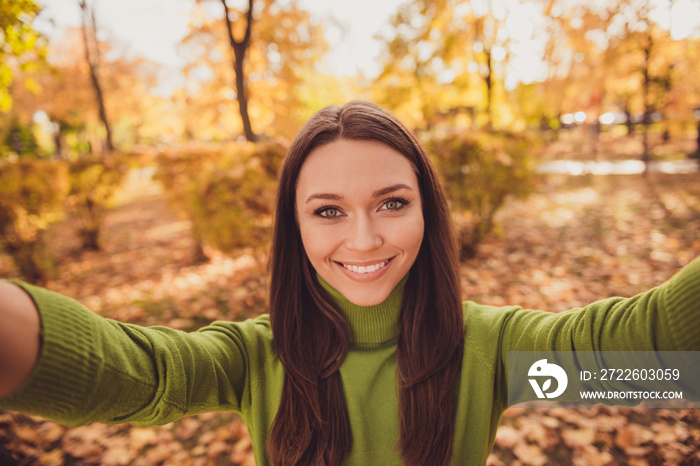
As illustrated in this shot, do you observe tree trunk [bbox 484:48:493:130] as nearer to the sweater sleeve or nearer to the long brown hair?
the long brown hair

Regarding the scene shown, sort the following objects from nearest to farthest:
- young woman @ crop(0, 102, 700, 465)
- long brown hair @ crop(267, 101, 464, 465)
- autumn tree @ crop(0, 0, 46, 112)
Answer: young woman @ crop(0, 102, 700, 465) < long brown hair @ crop(267, 101, 464, 465) < autumn tree @ crop(0, 0, 46, 112)

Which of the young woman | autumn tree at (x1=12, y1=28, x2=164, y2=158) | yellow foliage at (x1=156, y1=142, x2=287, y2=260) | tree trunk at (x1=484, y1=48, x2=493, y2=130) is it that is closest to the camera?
the young woman

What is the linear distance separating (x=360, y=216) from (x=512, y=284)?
14.1ft

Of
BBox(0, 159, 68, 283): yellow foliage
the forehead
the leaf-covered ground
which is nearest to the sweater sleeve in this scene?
the forehead

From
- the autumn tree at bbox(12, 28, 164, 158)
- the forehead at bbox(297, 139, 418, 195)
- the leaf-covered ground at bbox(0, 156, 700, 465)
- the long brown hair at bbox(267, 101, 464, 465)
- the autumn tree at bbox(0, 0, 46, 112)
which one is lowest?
the leaf-covered ground at bbox(0, 156, 700, 465)

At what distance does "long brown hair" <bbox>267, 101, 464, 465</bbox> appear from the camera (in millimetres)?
1266

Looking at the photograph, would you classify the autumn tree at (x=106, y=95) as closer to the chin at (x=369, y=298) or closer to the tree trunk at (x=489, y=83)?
the tree trunk at (x=489, y=83)

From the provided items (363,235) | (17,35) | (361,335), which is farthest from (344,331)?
(17,35)

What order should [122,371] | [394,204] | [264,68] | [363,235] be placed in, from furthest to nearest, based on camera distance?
[264,68]
[394,204]
[363,235]
[122,371]

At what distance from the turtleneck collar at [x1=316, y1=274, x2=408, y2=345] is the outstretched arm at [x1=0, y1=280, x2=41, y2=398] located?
0.91 meters

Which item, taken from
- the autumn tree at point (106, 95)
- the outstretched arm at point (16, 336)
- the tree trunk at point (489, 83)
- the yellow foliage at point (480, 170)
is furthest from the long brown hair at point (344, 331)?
the autumn tree at point (106, 95)

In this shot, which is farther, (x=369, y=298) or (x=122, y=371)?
(x=369, y=298)

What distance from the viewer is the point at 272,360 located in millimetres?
1383

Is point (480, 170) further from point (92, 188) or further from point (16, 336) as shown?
point (92, 188)
